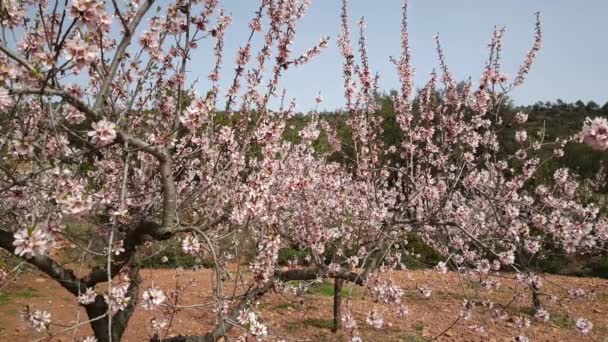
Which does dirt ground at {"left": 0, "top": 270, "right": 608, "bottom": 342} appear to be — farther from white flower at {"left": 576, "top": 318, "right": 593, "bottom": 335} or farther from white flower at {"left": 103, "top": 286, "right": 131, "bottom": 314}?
white flower at {"left": 103, "top": 286, "right": 131, "bottom": 314}

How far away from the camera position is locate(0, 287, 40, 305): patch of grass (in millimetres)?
7840

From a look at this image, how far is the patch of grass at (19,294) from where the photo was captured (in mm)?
7840

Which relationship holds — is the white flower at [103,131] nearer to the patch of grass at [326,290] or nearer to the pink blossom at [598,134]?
the pink blossom at [598,134]

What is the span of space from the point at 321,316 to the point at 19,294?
18.4ft

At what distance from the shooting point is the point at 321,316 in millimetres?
8062

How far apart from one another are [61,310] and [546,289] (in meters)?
10.5

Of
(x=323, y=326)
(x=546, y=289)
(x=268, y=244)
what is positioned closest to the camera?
(x=268, y=244)

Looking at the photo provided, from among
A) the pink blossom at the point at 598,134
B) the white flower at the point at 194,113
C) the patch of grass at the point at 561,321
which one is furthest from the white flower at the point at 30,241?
the patch of grass at the point at 561,321

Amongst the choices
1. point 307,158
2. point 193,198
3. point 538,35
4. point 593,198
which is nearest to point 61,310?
point 307,158

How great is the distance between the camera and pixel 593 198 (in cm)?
1627

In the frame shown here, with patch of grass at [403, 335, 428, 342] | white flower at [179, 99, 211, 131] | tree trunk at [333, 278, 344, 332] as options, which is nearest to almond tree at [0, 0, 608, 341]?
white flower at [179, 99, 211, 131]

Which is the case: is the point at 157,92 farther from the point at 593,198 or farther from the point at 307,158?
the point at 593,198

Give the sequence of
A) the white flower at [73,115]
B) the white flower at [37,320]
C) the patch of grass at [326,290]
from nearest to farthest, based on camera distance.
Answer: the white flower at [37,320] → the white flower at [73,115] → the patch of grass at [326,290]

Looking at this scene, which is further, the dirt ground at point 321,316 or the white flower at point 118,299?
the dirt ground at point 321,316
